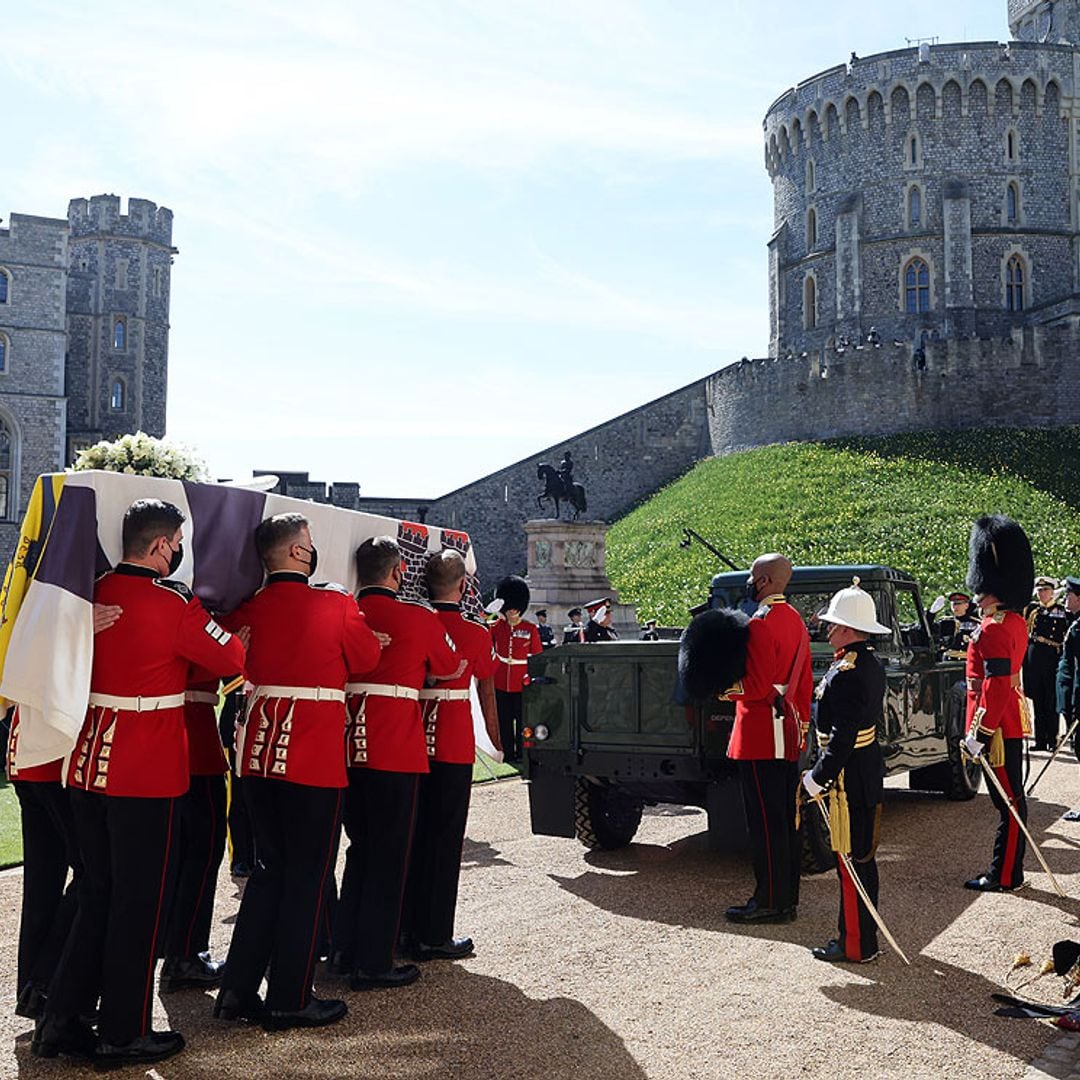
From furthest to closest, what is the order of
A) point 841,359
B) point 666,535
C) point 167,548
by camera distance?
1. point 841,359
2. point 666,535
3. point 167,548

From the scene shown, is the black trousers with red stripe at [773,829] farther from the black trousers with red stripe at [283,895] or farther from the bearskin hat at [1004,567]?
the black trousers with red stripe at [283,895]

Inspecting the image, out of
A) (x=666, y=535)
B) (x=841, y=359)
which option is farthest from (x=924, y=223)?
(x=666, y=535)

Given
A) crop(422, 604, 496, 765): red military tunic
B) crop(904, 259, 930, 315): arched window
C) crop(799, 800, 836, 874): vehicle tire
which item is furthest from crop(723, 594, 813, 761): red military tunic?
crop(904, 259, 930, 315): arched window

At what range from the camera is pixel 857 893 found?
20.2 feet

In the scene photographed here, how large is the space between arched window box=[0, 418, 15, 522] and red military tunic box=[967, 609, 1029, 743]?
128 feet

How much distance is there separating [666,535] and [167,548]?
3376 centimetres

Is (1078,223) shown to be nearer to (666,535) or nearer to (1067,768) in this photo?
(666,535)

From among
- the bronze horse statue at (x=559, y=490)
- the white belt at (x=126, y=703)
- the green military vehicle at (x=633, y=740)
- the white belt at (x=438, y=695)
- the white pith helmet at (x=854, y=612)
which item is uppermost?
the bronze horse statue at (x=559, y=490)

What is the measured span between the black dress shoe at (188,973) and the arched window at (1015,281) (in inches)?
1995

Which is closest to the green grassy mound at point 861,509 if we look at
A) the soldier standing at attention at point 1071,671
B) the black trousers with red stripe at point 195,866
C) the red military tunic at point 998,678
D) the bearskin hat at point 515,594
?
the soldier standing at attention at point 1071,671

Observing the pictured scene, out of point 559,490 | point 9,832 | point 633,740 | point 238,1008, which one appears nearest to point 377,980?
point 238,1008

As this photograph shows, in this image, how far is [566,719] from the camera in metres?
8.56

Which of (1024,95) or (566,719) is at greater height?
(1024,95)

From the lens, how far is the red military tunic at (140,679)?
480cm
